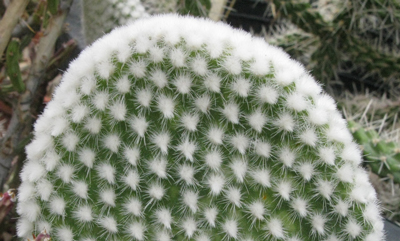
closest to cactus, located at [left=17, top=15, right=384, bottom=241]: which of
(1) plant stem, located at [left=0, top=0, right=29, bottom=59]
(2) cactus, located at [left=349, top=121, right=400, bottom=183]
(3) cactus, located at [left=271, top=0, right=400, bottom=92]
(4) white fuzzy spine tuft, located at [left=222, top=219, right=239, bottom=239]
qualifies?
(4) white fuzzy spine tuft, located at [left=222, top=219, right=239, bottom=239]

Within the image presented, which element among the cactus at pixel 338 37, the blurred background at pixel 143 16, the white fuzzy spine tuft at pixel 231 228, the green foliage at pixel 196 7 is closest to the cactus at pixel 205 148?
the white fuzzy spine tuft at pixel 231 228

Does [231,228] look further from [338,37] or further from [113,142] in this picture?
[338,37]

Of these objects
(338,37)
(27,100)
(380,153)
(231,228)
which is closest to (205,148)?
(231,228)

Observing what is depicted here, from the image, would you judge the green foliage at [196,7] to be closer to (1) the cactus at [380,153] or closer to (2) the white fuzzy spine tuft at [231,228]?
(1) the cactus at [380,153]

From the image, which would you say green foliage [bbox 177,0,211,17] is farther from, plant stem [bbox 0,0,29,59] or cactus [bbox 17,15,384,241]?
cactus [bbox 17,15,384,241]

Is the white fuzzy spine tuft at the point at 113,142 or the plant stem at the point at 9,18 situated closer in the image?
the white fuzzy spine tuft at the point at 113,142

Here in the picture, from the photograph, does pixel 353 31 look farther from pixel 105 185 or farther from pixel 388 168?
pixel 105 185
